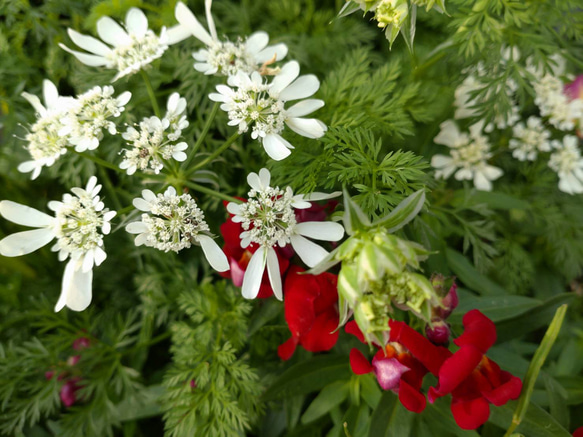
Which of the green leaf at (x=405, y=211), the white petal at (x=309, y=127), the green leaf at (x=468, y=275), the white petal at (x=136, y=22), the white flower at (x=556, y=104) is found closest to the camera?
the green leaf at (x=405, y=211)

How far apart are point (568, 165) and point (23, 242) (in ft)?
3.61

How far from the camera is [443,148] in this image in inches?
42.4

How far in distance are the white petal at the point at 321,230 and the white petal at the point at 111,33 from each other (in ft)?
1.43

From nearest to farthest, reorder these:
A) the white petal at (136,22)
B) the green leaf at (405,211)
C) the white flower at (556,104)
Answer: the green leaf at (405,211) → the white petal at (136,22) → the white flower at (556,104)

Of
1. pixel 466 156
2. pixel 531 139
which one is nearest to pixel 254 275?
pixel 466 156

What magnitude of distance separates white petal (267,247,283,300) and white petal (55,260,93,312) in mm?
250

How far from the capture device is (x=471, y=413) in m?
0.59

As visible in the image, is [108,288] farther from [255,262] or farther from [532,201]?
[532,201]

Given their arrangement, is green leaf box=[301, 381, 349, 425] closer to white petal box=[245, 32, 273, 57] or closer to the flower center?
the flower center

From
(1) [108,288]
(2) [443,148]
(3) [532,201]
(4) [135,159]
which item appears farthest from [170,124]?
(3) [532,201]

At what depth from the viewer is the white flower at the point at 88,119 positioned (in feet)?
2.11

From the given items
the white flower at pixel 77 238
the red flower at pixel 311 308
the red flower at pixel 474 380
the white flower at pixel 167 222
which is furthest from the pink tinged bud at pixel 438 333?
the white flower at pixel 77 238

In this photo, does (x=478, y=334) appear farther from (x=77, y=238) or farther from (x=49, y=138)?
(x=49, y=138)

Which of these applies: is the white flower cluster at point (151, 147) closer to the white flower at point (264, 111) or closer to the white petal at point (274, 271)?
the white flower at point (264, 111)
